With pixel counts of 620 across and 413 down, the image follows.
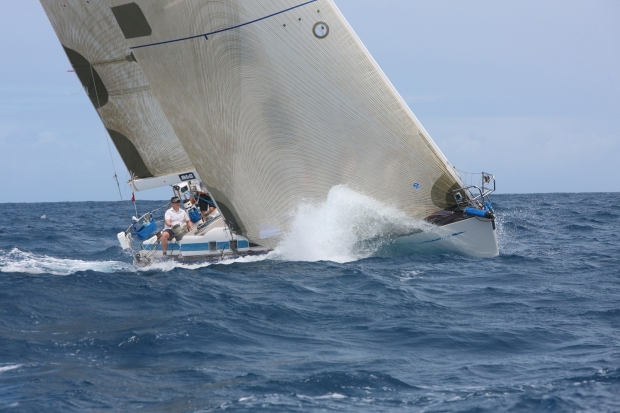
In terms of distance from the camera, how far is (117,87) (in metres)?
16.6

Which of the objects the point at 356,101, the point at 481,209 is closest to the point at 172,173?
the point at 356,101

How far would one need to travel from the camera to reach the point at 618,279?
40.0 ft

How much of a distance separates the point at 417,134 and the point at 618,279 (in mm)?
4255

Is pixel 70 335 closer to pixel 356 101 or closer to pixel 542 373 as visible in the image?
pixel 542 373

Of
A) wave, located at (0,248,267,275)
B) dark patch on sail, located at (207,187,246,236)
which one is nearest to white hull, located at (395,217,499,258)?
wave, located at (0,248,267,275)

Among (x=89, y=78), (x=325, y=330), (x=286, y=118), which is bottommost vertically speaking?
(x=325, y=330)

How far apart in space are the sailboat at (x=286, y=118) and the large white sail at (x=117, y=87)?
1767 millimetres

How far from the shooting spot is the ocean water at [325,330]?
6648 millimetres

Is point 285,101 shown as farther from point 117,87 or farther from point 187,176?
point 117,87

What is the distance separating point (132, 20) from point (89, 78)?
3.50 meters

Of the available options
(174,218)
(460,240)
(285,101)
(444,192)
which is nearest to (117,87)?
(174,218)

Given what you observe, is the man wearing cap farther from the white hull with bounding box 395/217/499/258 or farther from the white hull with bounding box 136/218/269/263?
the white hull with bounding box 395/217/499/258

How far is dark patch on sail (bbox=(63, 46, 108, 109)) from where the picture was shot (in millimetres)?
16312

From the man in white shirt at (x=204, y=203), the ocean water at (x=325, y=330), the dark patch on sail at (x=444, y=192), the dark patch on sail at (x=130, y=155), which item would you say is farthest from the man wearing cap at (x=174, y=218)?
the dark patch on sail at (x=444, y=192)
